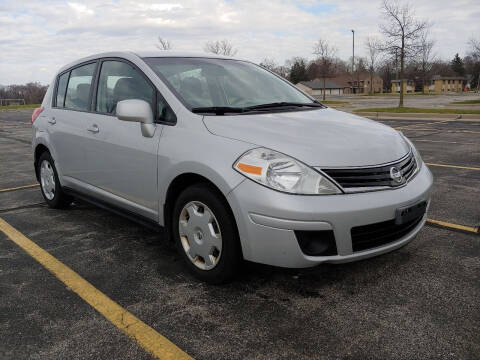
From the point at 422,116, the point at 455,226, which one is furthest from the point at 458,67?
the point at 455,226

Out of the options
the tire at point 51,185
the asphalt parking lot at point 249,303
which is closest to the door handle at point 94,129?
the asphalt parking lot at point 249,303

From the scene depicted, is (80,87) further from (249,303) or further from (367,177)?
(367,177)

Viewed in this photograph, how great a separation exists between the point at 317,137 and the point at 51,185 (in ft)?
11.0

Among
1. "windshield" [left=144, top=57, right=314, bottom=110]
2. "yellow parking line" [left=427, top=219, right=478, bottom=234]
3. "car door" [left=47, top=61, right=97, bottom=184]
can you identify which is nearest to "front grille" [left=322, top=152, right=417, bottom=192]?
"windshield" [left=144, top=57, right=314, bottom=110]

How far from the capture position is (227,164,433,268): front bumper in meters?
2.46

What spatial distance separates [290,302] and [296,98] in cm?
191

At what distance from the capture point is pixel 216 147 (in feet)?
9.03

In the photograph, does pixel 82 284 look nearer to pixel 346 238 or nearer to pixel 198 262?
pixel 198 262

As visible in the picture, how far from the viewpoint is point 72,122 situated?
13.9ft

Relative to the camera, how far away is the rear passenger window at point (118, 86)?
343 centimetres

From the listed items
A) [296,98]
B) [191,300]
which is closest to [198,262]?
[191,300]

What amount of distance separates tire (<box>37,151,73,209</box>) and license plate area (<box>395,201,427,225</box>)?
3.51 metres

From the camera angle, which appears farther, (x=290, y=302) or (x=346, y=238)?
(x=290, y=302)

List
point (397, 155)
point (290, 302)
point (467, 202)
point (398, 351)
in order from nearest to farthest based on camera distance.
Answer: point (398, 351), point (290, 302), point (397, 155), point (467, 202)
